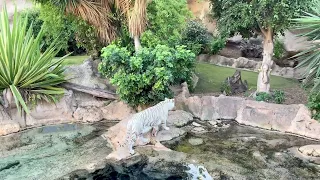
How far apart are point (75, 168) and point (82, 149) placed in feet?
2.95

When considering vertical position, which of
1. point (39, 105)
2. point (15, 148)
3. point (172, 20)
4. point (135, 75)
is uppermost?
point (172, 20)

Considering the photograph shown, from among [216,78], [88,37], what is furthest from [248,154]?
[88,37]

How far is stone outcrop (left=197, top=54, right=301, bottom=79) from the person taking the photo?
39.8ft

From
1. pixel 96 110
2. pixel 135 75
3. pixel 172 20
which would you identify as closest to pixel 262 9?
pixel 172 20

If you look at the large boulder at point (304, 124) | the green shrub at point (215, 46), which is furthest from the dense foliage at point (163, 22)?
the green shrub at point (215, 46)

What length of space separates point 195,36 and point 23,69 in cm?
756

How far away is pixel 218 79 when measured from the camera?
11.4m

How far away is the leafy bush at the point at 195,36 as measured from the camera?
1366cm

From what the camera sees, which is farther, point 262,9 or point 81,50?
point 81,50

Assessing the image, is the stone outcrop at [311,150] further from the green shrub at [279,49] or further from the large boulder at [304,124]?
the green shrub at [279,49]

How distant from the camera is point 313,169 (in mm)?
6258

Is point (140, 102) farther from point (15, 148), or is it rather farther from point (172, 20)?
point (15, 148)

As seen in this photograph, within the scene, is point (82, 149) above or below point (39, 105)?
below

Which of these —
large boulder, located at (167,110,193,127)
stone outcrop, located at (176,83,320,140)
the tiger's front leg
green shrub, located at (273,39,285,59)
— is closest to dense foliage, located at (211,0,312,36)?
stone outcrop, located at (176,83,320,140)
